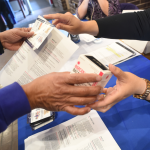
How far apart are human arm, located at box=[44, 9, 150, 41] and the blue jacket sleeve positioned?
1.66 ft

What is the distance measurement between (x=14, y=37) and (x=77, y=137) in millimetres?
776

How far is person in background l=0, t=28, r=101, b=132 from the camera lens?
430 millimetres

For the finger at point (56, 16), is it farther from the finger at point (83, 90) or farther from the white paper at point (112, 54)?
the finger at point (83, 90)

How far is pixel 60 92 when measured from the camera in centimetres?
45

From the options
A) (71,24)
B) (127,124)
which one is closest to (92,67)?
(127,124)

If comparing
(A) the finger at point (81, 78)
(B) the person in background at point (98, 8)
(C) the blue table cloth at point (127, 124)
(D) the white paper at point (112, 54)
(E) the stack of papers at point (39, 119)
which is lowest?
(C) the blue table cloth at point (127, 124)

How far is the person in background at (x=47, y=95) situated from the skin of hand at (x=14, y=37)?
0.44m

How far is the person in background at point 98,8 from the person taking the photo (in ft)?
4.39

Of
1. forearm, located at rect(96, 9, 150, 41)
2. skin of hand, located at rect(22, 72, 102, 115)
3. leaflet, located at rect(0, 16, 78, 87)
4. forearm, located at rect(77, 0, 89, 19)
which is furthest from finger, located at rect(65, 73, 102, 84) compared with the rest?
forearm, located at rect(77, 0, 89, 19)

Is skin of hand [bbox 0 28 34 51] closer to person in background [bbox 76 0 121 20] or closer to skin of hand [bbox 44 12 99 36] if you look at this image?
skin of hand [bbox 44 12 99 36]

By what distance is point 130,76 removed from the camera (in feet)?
1.67

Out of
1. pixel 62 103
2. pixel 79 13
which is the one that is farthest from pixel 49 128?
pixel 79 13

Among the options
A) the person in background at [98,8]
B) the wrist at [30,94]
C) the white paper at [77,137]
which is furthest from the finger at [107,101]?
the person in background at [98,8]

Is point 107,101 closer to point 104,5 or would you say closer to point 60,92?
point 60,92
